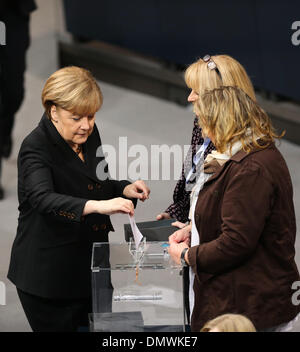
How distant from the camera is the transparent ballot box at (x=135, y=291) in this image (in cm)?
307

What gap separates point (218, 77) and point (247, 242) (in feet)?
2.67

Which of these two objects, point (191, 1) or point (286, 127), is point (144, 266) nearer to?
point (286, 127)

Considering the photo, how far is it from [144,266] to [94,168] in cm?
49

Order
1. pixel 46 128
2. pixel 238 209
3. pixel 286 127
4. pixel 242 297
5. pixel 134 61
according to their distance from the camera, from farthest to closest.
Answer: pixel 134 61 → pixel 286 127 → pixel 46 128 → pixel 242 297 → pixel 238 209

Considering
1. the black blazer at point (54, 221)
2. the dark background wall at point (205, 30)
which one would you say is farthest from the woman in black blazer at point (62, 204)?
the dark background wall at point (205, 30)

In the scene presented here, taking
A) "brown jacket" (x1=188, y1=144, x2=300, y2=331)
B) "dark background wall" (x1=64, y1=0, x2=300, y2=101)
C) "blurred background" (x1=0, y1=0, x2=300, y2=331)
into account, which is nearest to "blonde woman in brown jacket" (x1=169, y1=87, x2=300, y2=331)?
Answer: "brown jacket" (x1=188, y1=144, x2=300, y2=331)

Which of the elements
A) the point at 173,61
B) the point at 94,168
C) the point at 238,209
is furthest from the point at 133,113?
the point at 238,209

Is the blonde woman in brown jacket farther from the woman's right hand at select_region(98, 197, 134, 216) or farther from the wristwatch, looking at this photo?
the woman's right hand at select_region(98, 197, 134, 216)

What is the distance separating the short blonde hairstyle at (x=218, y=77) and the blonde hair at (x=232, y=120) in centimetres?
39

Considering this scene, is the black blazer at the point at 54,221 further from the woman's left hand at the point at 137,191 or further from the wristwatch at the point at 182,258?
the wristwatch at the point at 182,258

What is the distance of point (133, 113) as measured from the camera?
7949 mm

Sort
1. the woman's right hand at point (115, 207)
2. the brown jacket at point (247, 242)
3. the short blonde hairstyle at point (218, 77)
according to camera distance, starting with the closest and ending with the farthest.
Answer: the brown jacket at point (247, 242)
the woman's right hand at point (115, 207)
the short blonde hairstyle at point (218, 77)

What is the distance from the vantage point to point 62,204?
10.0 feet

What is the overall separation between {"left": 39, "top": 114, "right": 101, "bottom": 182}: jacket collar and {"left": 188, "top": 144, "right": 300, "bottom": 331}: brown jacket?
1.80 feet
